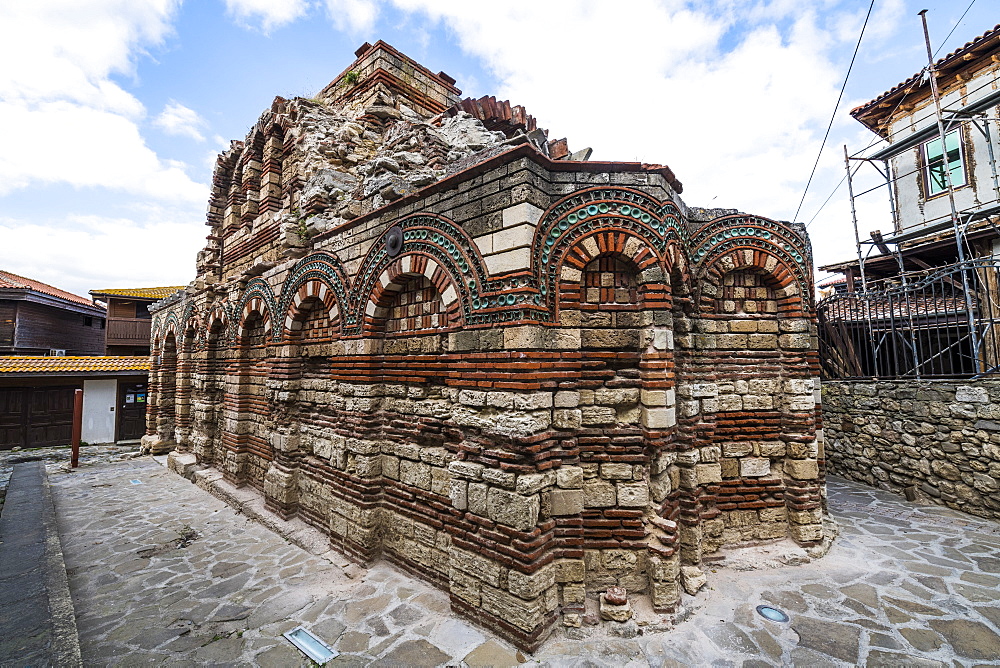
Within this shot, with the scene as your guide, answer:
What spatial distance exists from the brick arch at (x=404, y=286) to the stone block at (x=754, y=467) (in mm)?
3696

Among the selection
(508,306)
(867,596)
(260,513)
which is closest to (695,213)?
(508,306)

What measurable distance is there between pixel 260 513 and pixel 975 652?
8024 millimetres

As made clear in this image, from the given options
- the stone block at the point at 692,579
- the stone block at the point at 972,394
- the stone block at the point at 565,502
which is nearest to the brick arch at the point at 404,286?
the stone block at the point at 565,502

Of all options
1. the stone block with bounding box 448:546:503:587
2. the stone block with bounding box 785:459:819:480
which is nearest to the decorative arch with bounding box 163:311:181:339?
the stone block with bounding box 448:546:503:587

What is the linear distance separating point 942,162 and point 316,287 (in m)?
15.1

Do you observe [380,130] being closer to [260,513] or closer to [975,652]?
[260,513]

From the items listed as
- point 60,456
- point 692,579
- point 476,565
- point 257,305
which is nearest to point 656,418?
point 692,579

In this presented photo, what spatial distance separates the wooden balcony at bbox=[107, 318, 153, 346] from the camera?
17.6 m

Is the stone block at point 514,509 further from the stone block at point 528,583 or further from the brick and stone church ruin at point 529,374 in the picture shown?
the stone block at point 528,583

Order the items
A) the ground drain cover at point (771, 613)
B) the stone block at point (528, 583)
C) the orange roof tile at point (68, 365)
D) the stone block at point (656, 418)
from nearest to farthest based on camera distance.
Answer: the stone block at point (528, 583), the ground drain cover at point (771, 613), the stone block at point (656, 418), the orange roof tile at point (68, 365)

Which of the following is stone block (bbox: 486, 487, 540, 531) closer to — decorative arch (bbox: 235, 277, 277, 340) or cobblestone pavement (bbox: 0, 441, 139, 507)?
decorative arch (bbox: 235, 277, 277, 340)

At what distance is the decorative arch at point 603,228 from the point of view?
3.97 metres

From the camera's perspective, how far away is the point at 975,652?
3.29m

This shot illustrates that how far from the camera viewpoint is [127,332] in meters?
17.8
